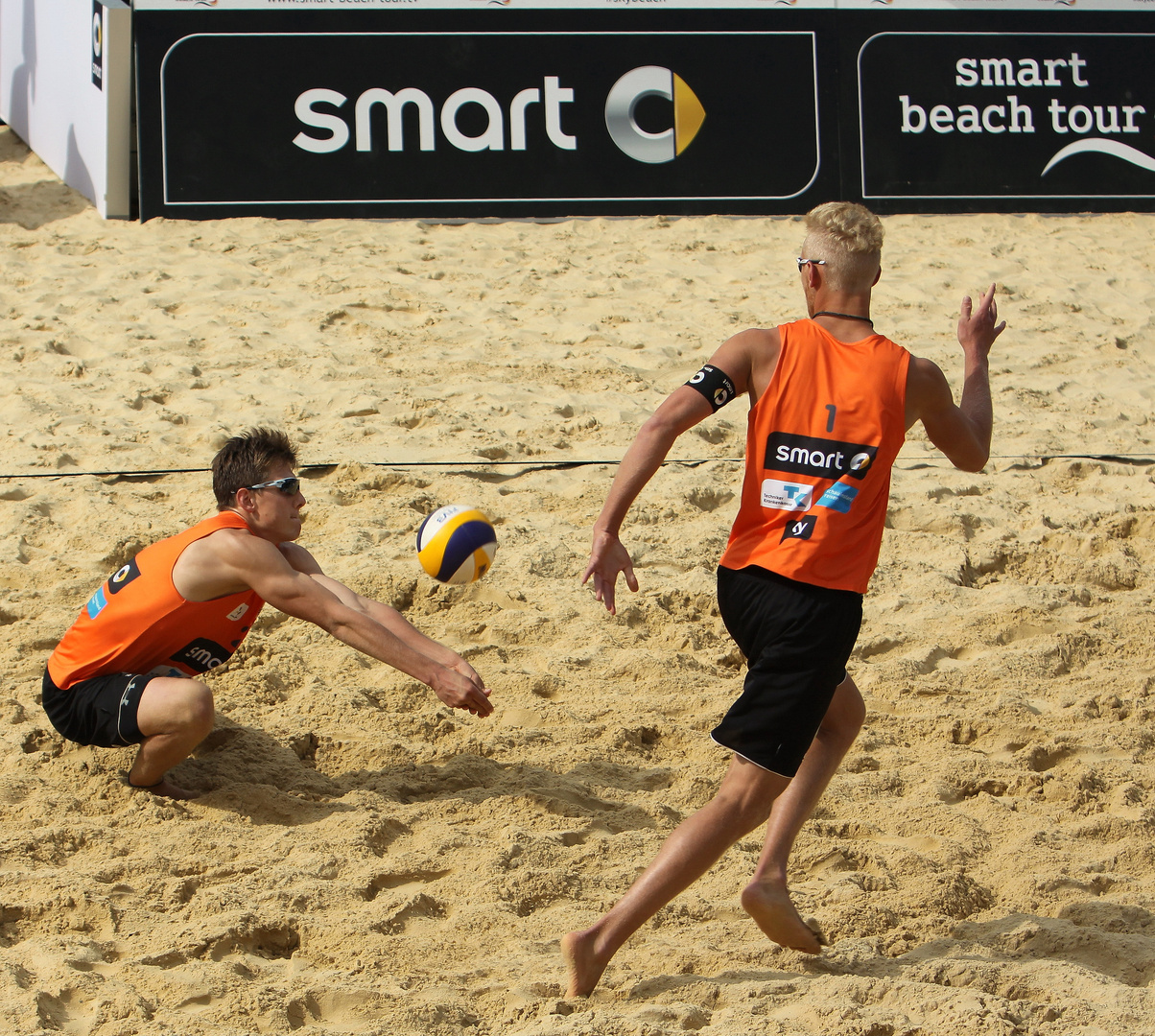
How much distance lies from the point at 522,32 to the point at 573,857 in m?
7.21

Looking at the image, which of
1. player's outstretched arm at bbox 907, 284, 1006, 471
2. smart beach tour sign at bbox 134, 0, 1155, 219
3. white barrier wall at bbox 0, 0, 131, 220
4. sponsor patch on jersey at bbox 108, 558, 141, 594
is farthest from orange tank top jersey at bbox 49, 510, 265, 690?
white barrier wall at bbox 0, 0, 131, 220

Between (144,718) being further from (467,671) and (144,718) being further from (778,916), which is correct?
(778,916)

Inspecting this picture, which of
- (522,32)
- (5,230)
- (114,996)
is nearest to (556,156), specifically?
(522,32)

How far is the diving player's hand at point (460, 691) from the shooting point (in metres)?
3.07

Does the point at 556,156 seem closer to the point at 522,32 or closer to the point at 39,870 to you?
the point at 522,32

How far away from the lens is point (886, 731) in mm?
4031

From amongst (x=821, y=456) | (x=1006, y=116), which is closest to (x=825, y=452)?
(x=821, y=456)

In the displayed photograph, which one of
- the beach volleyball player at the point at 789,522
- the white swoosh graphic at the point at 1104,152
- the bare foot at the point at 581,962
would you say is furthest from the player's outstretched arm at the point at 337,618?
the white swoosh graphic at the point at 1104,152

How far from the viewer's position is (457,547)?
12.4 ft

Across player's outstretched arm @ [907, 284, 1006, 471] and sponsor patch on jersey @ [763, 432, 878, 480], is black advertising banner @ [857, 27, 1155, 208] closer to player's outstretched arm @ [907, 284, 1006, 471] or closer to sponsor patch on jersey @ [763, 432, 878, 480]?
player's outstretched arm @ [907, 284, 1006, 471]

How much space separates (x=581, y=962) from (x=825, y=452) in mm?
1230

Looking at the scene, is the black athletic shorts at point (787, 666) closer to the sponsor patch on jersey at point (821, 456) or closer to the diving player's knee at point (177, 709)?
the sponsor patch on jersey at point (821, 456)

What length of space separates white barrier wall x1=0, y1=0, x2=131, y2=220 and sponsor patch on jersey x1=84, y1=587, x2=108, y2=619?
5.82 meters

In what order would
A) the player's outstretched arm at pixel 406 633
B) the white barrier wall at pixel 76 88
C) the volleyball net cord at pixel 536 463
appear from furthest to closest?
the white barrier wall at pixel 76 88 < the volleyball net cord at pixel 536 463 < the player's outstretched arm at pixel 406 633
